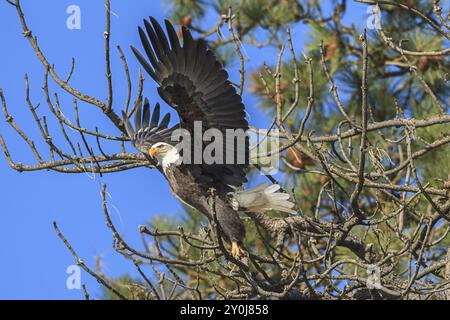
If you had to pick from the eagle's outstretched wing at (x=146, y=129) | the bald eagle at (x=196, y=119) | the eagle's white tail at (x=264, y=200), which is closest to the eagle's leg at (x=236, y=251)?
the bald eagle at (x=196, y=119)

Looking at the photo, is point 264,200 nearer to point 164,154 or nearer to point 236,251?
point 236,251

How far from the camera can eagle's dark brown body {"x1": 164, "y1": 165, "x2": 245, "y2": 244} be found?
4.63m

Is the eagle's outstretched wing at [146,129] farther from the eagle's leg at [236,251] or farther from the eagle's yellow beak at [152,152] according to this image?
the eagle's leg at [236,251]

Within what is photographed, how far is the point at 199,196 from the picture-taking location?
4.63 metres

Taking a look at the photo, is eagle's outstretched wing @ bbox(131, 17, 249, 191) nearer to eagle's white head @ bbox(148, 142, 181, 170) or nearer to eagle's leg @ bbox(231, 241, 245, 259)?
eagle's white head @ bbox(148, 142, 181, 170)

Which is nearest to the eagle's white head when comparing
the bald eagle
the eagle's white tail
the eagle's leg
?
the bald eagle

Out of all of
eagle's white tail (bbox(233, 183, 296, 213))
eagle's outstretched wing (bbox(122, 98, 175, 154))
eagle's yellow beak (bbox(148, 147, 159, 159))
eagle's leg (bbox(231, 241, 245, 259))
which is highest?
eagle's outstretched wing (bbox(122, 98, 175, 154))

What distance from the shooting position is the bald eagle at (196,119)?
4465mm

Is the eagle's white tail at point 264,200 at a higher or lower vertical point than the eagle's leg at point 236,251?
higher

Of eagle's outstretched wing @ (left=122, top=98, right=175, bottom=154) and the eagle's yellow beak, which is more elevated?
eagle's outstretched wing @ (left=122, top=98, right=175, bottom=154)

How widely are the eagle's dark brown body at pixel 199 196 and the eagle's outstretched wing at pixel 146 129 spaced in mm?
179

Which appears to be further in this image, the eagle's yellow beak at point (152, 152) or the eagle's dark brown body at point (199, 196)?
the eagle's dark brown body at point (199, 196)

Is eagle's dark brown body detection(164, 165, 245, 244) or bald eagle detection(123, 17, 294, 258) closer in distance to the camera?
bald eagle detection(123, 17, 294, 258)
